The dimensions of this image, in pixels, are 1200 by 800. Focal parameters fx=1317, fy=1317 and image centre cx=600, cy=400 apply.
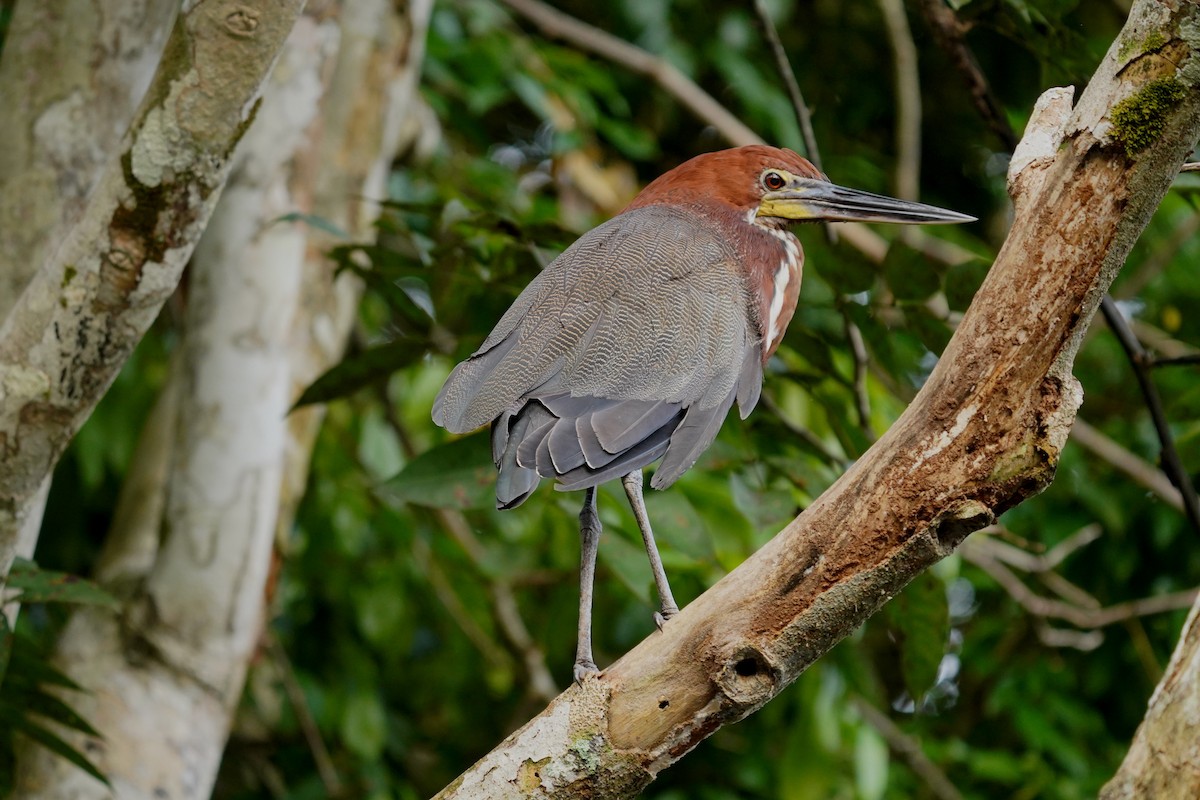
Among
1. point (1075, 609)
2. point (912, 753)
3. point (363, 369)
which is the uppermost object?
point (363, 369)

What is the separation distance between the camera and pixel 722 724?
2.18 m

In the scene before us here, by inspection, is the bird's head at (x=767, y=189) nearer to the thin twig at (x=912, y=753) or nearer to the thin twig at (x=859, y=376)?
the thin twig at (x=859, y=376)

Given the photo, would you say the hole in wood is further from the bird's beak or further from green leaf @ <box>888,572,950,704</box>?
the bird's beak

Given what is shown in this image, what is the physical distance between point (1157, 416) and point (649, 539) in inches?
47.4

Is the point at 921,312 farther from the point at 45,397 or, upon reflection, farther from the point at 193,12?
the point at 45,397

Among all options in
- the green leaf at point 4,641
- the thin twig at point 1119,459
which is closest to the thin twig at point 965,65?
the thin twig at point 1119,459

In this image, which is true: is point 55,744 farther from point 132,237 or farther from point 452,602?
point 452,602

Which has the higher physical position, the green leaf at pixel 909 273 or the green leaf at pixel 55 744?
the green leaf at pixel 909 273

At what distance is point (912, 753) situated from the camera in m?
5.10

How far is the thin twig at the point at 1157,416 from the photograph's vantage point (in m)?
2.95

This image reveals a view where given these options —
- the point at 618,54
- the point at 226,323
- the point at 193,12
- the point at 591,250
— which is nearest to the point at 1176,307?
the point at 618,54

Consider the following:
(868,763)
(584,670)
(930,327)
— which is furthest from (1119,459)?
(584,670)

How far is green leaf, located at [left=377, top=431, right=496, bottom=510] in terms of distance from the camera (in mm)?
3029

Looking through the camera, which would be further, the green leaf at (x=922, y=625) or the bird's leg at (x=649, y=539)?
the green leaf at (x=922, y=625)
